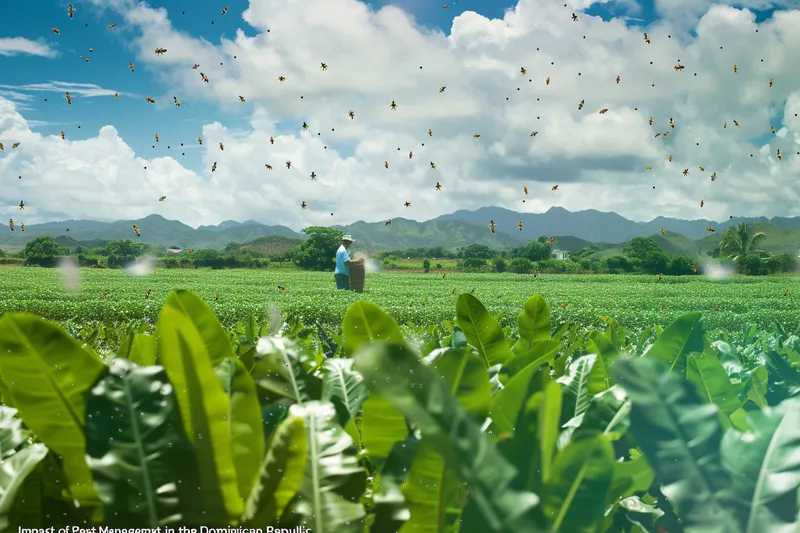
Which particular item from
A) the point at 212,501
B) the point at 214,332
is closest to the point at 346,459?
the point at 212,501

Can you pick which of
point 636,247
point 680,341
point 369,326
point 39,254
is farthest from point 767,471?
point 636,247

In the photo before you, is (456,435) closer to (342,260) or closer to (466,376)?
(466,376)

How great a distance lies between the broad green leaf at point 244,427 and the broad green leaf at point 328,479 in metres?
0.04

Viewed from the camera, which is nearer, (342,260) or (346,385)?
(346,385)

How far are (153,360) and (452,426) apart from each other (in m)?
0.51

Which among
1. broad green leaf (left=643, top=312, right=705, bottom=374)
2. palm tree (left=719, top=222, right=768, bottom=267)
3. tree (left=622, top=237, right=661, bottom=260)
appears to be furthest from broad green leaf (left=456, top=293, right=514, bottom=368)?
tree (left=622, top=237, right=661, bottom=260)

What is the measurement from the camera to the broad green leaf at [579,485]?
41 cm

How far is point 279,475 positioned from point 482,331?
647 millimetres

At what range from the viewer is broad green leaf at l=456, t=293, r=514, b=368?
1.04m

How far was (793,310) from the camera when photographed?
79.3 feet

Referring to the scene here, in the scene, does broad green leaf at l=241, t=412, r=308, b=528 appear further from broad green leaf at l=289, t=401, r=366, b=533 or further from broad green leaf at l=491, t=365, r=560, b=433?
broad green leaf at l=491, t=365, r=560, b=433

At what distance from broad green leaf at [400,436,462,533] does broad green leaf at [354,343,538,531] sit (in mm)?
83

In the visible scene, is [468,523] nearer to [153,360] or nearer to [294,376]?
[294,376]

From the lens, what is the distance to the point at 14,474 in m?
0.48
